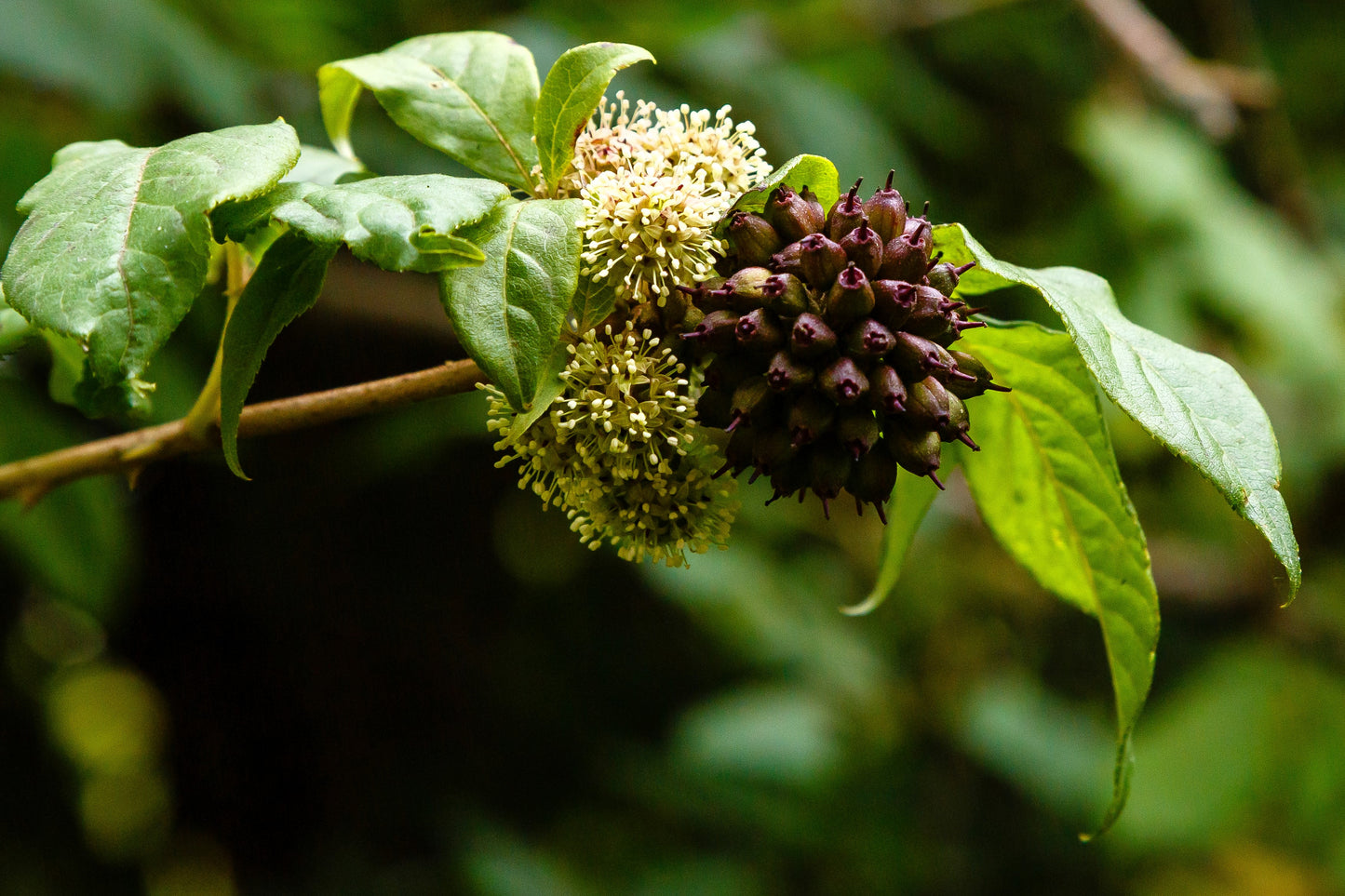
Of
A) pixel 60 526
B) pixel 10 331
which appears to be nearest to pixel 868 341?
pixel 10 331

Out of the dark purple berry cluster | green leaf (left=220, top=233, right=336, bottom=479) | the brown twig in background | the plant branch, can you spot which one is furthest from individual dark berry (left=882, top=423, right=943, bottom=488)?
the brown twig in background

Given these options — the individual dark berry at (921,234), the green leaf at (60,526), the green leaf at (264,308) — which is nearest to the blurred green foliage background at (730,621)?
the green leaf at (60,526)

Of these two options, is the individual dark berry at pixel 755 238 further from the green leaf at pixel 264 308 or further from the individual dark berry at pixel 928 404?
the green leaf at pixel 264 308

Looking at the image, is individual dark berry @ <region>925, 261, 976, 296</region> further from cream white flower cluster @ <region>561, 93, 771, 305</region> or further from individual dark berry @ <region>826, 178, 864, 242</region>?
cream white flower cluster @ <region>561, 93, 771, 305</region>

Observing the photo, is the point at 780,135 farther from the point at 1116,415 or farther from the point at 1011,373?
the point at 1011,373

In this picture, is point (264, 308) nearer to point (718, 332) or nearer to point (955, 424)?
point (718, 332)

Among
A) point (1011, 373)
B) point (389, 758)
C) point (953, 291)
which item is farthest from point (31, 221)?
point (389, 758)

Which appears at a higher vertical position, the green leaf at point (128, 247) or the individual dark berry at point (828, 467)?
the green leaf at point (128, 247)
